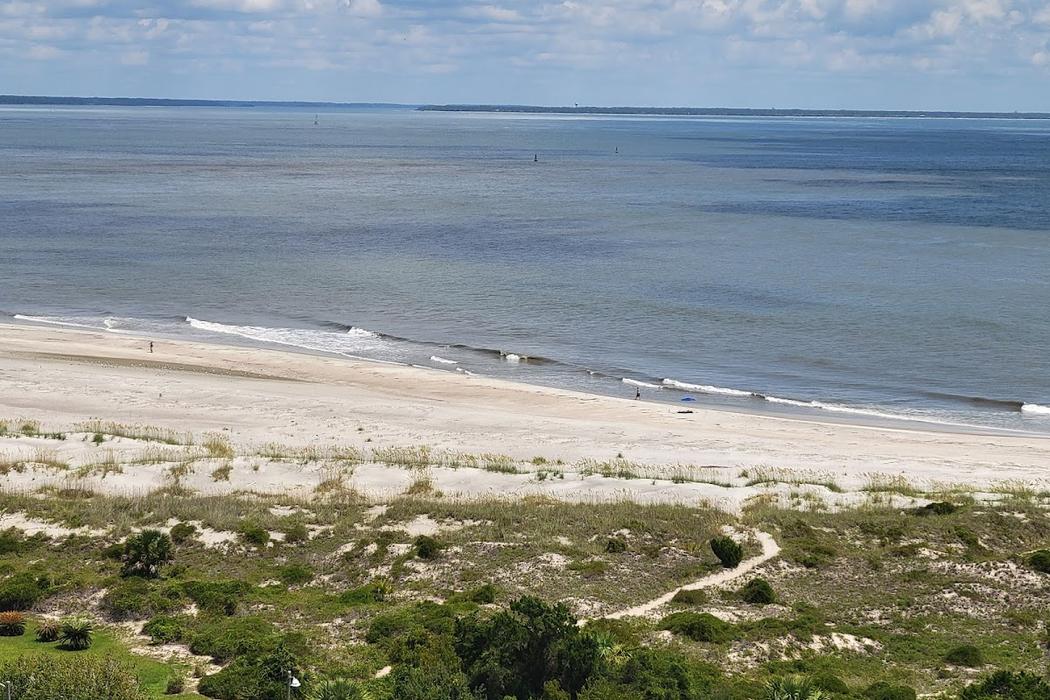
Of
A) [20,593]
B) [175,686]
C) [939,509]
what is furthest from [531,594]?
[939,509]

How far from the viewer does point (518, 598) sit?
26.1 meters

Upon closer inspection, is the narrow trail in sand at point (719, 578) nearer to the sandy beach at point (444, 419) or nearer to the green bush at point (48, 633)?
the sandy beach at point (444, 419)

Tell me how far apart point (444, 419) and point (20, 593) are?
23145 mm

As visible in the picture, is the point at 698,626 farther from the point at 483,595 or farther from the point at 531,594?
the point at 483,595

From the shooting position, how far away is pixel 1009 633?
24875 millimetres

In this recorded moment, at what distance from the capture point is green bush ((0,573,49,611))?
24.9 metres

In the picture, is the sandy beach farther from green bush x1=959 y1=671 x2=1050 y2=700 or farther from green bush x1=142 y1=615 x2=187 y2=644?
green bush x1=959 y1=671 x2=1050 y2=700

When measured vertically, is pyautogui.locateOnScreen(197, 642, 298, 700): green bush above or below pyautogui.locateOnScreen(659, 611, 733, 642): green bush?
below

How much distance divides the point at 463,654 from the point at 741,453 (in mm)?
21785

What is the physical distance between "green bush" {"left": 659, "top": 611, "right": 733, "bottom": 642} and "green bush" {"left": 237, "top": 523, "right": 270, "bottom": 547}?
10313mm

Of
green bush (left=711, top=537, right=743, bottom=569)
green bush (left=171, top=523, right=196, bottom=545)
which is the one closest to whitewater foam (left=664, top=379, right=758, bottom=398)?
green bush (left=711, top=537, right=743, bottom=569)

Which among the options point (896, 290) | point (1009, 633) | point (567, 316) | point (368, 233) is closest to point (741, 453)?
point (1009, 633)

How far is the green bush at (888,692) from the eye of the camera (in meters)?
20.5

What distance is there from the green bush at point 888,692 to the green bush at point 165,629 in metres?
13.4
